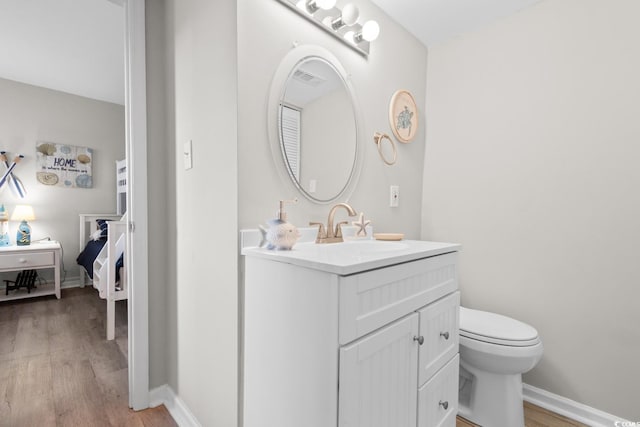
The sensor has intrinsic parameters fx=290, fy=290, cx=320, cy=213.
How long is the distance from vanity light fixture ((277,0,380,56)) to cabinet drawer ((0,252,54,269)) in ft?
12.4

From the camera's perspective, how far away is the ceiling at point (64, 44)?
2.17 metres

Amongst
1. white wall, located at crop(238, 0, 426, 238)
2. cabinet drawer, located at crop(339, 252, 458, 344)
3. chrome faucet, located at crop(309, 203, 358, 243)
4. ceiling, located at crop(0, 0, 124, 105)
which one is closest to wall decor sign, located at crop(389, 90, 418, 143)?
white wall, located at crop(238, 0, 426, 238)

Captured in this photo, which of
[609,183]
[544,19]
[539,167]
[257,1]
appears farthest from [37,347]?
[544,19]

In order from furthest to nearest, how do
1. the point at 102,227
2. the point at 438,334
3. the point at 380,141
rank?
the point at 102,227, the point at 380,141, the point at 438,334

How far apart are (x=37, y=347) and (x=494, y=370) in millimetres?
3031

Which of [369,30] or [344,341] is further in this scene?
[369,30]

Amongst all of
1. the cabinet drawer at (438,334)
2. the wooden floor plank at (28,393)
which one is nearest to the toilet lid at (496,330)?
the cabinet drawer at (438,334)

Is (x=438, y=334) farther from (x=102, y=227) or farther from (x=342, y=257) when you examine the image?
(x=102, y=227)

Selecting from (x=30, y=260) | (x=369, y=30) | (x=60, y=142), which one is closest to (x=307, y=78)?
(x=369, y=30)

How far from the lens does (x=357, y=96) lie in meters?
1.54

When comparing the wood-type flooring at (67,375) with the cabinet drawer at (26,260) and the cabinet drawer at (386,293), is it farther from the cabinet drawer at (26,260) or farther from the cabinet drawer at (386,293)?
the cabinet drawer at (386,293)

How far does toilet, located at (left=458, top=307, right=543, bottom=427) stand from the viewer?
1303mm

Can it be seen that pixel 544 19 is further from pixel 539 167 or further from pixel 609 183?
pixel 609 183

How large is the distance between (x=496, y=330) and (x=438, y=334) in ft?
1.58
